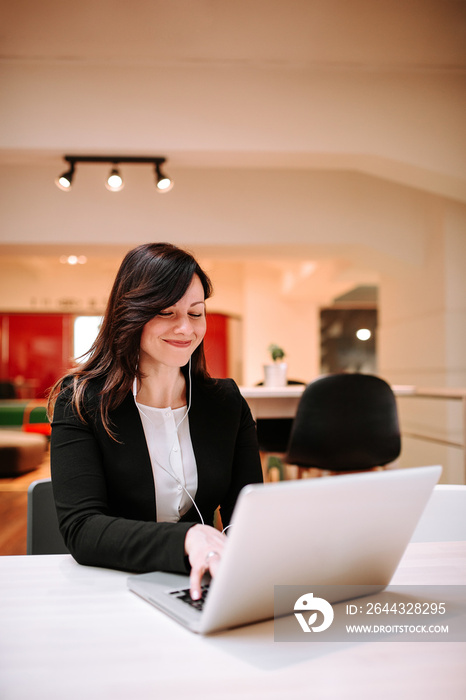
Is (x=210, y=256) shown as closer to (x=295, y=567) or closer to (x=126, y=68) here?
(x=126, y=68)

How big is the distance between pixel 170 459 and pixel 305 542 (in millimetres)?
643

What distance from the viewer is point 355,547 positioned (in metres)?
0.62

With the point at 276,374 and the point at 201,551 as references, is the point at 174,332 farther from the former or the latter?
the point at 276,374

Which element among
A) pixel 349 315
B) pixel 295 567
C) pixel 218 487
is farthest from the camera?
pixel 349 315

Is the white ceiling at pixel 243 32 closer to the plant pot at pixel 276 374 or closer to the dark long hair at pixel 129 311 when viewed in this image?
the plant pot at pixel 276 374

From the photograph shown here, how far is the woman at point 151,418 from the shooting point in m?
1.04

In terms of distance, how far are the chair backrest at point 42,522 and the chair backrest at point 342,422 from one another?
1601 mm

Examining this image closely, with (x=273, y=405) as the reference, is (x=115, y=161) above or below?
above

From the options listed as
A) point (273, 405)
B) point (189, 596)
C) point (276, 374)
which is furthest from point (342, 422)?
point (189, 596)

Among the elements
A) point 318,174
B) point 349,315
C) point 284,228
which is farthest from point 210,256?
point 349,315

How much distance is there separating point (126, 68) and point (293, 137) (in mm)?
1098

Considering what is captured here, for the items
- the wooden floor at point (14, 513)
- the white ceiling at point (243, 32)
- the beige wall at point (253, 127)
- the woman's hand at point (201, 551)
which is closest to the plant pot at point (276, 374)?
the beige wall at point (253, 127)

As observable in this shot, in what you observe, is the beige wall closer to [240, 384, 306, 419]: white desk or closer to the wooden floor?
[240, 384, 306, 419]: white desk

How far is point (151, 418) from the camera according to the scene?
3.94ft
